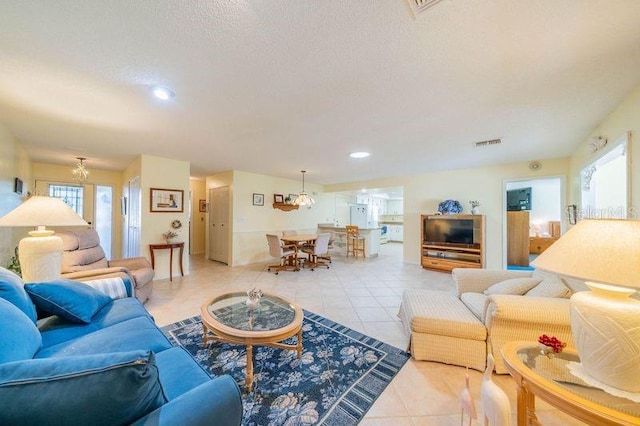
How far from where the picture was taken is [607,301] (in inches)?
38.0

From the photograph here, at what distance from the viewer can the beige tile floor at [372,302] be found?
4.69ft

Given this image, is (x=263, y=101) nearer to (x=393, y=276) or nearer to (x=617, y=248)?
(x=617, y=248)

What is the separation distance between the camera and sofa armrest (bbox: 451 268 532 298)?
7.84ft

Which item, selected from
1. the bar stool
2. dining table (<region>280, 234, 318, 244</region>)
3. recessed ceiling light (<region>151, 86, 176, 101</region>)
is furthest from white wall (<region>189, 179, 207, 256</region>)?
recessed ceiling light (<region>151, 86, 176, 101</region>)

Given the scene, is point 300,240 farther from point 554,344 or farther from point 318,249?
point 554,344

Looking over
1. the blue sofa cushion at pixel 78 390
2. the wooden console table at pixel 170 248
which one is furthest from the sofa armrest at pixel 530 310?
the wooden console table at pixel 170 248

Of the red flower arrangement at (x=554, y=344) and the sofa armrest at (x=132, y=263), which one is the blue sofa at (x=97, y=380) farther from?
the sofa armrest at (x=132, y=263)

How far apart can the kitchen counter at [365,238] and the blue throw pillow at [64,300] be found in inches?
228

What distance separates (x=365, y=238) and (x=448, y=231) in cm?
223

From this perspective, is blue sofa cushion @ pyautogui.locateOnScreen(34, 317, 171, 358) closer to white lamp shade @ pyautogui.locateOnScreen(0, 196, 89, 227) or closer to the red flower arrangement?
white lamp shade @ pyautogui.locateOnScreen(0, 196, 89, 227)

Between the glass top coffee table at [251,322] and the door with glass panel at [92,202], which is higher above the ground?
the door with glass panel at [92,202]

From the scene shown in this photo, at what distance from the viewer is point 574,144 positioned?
340 cm

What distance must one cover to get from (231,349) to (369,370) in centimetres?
116

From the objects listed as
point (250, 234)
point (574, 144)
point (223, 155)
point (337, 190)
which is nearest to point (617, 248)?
point (574, 144)
